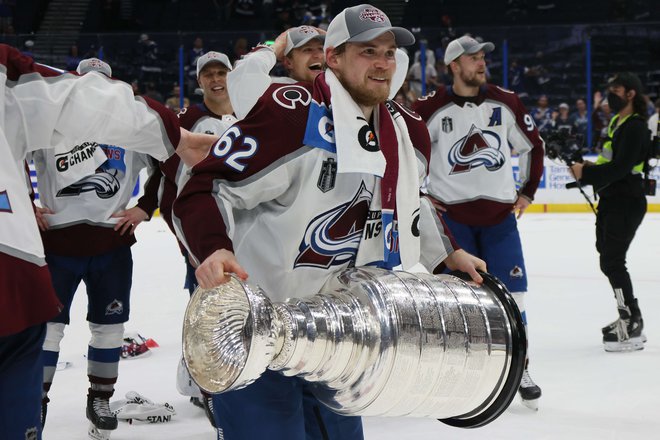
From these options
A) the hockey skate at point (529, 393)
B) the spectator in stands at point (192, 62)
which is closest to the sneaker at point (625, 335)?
the hockey skate at point (529, 393)

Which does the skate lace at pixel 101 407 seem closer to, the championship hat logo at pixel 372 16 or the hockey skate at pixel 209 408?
the hockey skate at pixel 209 408

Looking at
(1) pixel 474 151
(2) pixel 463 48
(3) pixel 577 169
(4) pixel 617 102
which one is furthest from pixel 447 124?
(4) pixel 617 102

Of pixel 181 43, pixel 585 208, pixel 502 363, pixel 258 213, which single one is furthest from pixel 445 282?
pixel 181 43

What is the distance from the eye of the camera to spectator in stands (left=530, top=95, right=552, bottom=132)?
14016mm

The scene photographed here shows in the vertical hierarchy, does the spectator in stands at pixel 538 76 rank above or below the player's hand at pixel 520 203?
above

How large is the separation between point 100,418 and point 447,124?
2192 millimetres

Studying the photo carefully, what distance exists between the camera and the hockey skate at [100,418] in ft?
13.2

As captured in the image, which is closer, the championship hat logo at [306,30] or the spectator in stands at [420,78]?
the championship hat logo at [306,30]

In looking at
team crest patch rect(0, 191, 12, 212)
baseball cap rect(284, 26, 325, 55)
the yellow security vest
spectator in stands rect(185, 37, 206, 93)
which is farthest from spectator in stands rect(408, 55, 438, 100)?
team crest patch rect(0, 191, 12, 212)

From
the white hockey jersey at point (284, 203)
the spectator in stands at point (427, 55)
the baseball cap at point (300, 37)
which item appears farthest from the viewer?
the spectator in stands at point (427, 55)

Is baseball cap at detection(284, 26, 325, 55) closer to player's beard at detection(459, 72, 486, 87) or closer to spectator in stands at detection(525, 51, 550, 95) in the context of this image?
player's beard at detection(459, 72, 486, 87)

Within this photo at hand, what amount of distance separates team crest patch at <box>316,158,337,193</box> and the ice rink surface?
1885 millimetres

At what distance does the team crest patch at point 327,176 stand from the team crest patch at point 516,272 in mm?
2565

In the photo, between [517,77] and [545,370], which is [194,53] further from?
[545,370]
